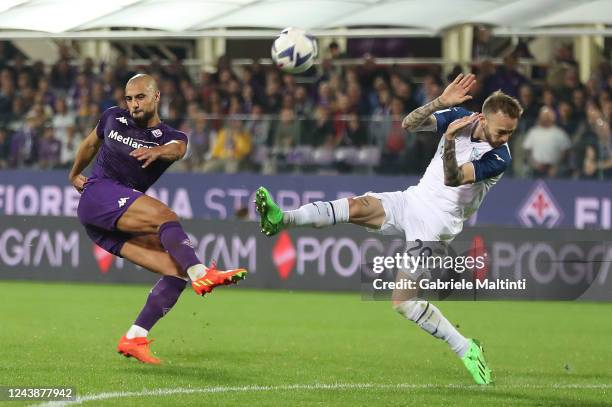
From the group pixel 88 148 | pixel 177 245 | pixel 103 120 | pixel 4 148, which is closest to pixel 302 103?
pixel 4 148

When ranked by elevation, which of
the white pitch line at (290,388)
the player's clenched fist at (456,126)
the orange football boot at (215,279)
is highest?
the player's clenched fist at (456,126)

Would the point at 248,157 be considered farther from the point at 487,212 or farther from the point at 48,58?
the point at 48,58

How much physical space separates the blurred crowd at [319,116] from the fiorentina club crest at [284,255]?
46.6 inches

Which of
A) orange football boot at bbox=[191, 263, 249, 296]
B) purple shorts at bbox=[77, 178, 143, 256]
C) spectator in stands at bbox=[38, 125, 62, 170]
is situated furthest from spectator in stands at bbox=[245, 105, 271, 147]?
orange football boot at bbox=[191, 263, 249, 296]

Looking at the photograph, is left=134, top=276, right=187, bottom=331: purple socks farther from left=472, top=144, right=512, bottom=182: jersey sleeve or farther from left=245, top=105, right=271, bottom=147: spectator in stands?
left=245, top=105, right=271, bottom=147: spectator in stands

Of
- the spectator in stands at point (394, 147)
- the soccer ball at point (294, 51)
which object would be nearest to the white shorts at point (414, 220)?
the soccer ball at point (294, 51)

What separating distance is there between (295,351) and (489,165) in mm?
3113

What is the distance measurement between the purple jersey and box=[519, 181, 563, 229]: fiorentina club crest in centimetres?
1024

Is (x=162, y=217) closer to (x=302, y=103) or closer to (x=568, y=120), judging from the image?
(x=568, y=120)

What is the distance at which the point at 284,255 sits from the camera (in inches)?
752

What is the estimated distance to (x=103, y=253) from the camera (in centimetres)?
1962

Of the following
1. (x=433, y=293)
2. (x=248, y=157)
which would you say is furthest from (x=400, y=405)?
(x=248, y=157)

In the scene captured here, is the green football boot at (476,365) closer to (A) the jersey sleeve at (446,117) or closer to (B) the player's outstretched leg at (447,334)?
(B) the player's outstretched leg at (447,334)

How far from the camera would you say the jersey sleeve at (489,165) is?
9.34m
